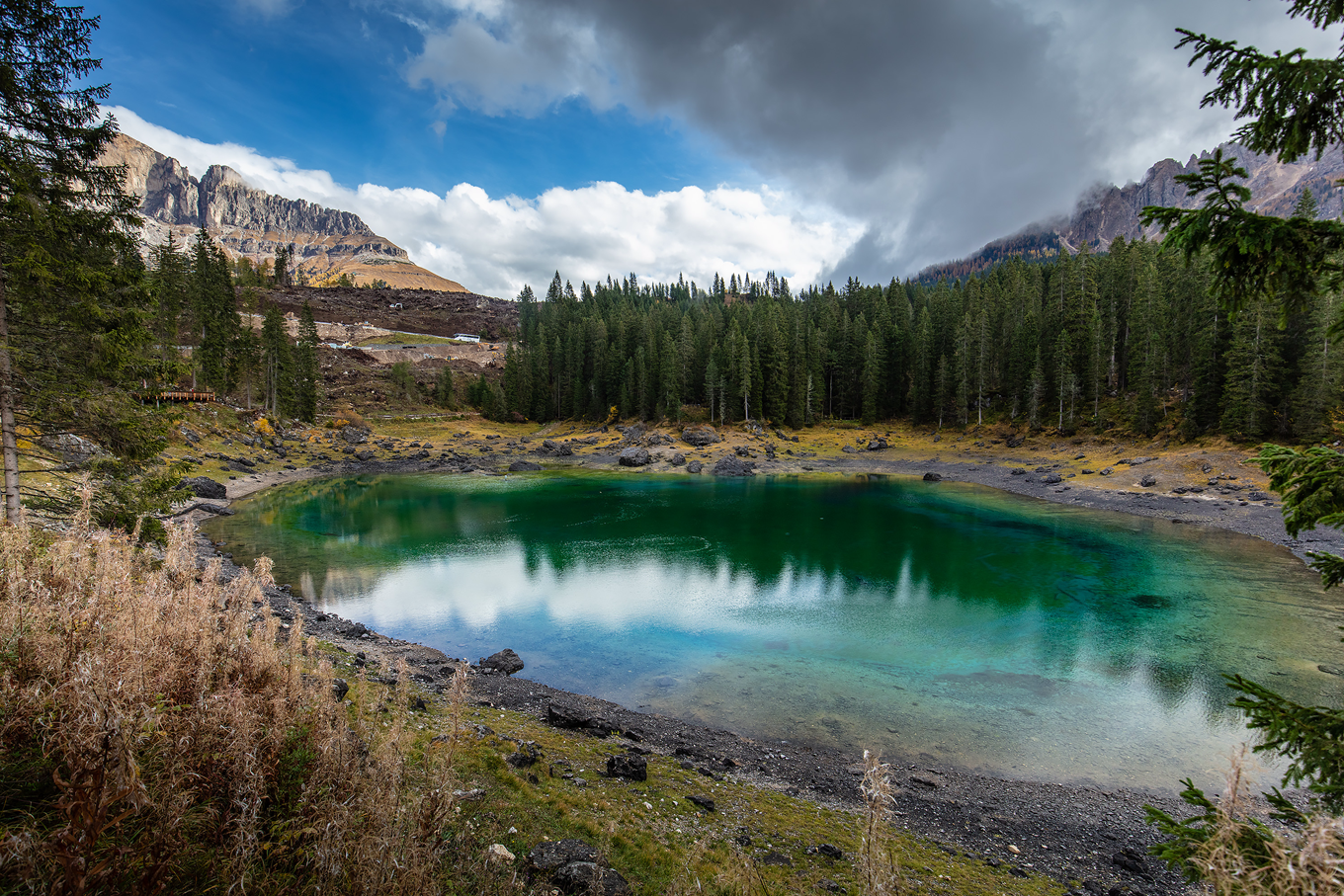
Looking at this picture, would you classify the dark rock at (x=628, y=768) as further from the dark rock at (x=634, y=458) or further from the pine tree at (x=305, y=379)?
the pine tree at (x=305, y=379)

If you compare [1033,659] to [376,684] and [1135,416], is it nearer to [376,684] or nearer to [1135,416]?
[376,684]

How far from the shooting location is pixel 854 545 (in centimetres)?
3145

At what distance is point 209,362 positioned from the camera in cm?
5744

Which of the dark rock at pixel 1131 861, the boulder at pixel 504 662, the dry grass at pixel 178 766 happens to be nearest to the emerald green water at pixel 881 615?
the boulder at pixel 504 662

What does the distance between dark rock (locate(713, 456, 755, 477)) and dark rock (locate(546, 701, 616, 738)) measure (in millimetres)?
49706

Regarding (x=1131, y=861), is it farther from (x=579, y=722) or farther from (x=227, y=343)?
(x=227, y=343)

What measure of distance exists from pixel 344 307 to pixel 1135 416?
163 metres

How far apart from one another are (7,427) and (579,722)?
14.0m

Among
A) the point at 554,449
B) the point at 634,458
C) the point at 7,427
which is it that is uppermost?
the point at 7,427

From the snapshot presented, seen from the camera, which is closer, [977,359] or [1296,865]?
[1296,865]

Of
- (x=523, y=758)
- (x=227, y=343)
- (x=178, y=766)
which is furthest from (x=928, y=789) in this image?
(x=227, y=343)

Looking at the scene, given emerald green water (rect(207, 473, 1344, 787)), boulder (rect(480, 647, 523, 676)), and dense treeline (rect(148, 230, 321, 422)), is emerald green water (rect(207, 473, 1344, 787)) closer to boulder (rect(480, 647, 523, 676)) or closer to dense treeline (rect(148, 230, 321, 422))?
boulder (rect(480, 647, 523, 676))

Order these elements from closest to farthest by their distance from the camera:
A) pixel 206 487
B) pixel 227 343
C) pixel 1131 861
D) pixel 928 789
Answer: pixel 1131 861 < pixel 928 789 < pixel 206 487 < pixel 227 343

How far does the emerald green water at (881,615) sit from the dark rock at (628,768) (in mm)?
4019
